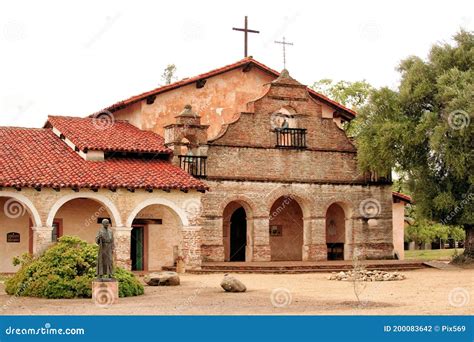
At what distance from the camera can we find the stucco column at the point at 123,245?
103ft

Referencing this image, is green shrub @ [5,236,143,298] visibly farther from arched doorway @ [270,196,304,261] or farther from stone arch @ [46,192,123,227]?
arched doorway @ [270,196,304,261]

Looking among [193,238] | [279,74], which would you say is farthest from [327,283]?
[279,74]

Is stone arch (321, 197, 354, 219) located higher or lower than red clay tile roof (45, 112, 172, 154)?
lower

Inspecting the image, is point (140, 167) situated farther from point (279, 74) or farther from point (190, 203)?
point (279, 74)

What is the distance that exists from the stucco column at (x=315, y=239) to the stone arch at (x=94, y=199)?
8817 mm

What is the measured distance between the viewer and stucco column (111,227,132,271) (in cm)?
3140

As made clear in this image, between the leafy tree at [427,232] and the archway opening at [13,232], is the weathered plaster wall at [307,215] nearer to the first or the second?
the archway opening at [13,232]

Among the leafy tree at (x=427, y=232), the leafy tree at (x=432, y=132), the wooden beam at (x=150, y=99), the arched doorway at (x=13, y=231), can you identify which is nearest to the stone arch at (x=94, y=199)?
the arched doorway at (x=13, y=231)

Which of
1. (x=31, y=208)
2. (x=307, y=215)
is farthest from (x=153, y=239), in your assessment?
(x=307, y=215)

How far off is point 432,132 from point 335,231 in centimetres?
716

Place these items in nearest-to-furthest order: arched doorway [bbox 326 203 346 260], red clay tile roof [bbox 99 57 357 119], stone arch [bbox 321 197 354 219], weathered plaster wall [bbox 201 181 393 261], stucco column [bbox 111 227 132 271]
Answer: stucco column [bbox 111 227 132 271] < weathered plaster wall [bbox 201 181 393 261] < red clay tile roof [bbox 99 57 357 119] < stone arch [bbox 321 197 354 219] < arched doorway [bbox 326 203 346 260]

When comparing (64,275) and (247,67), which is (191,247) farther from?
(64,275)

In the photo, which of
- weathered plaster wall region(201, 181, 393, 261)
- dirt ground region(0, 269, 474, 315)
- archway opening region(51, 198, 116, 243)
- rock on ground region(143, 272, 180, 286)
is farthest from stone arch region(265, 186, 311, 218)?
rock on ground region(143, 272, 180, 286)

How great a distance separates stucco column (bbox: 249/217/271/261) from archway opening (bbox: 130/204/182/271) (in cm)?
334
